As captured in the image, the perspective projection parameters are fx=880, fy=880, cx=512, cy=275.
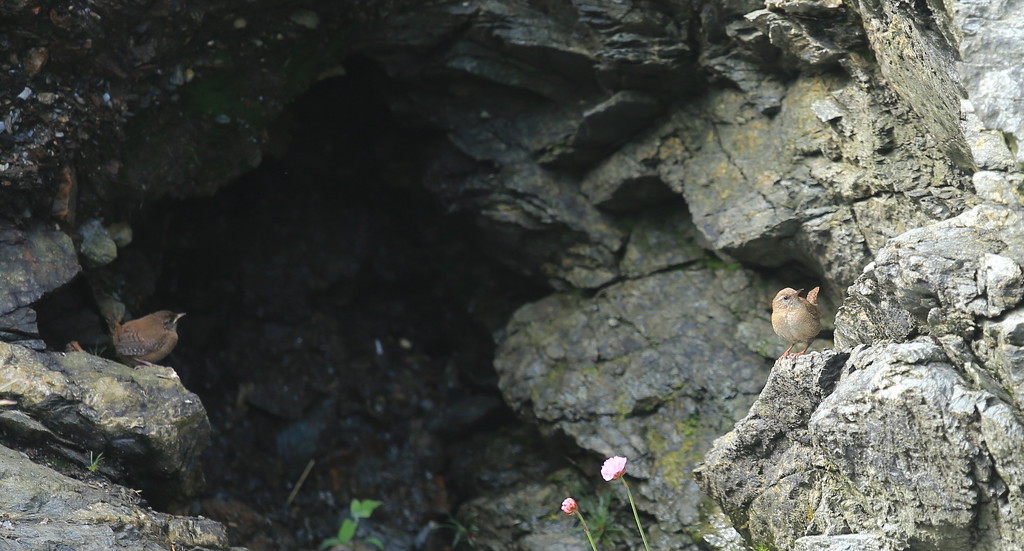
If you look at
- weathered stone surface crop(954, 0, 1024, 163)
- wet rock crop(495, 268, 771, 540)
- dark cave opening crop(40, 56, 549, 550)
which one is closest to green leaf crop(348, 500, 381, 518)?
dark cave opening crop(40, 56, 549, 550)

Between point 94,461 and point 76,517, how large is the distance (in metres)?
0.70

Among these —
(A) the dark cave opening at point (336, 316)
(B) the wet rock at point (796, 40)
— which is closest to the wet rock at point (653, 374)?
(A) the dark cave opening at point (336, 316)

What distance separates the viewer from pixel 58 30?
5.88 meters

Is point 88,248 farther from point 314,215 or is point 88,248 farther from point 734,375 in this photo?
point 734,375

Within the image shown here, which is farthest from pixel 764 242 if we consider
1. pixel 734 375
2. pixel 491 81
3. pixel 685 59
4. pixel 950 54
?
pixel 491 81

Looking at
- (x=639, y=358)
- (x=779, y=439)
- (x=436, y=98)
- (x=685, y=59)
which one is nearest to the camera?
(x=779, y=439)

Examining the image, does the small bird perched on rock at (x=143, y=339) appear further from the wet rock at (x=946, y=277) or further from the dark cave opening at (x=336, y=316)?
the wet rock at (x=946, y=277)

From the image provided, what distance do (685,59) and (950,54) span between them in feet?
8.47

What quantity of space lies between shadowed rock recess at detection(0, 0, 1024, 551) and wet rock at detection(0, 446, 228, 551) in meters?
0.02

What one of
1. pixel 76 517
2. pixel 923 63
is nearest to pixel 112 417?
pixel 76 517

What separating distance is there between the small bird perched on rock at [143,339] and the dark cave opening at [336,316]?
1180 millimetres

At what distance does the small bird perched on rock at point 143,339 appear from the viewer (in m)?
6.28

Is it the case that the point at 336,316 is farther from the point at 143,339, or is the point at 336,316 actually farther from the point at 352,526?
the point at 143,339

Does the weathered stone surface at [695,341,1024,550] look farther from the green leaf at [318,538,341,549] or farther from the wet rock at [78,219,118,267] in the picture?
the wet rock at [78,219,118,267]
